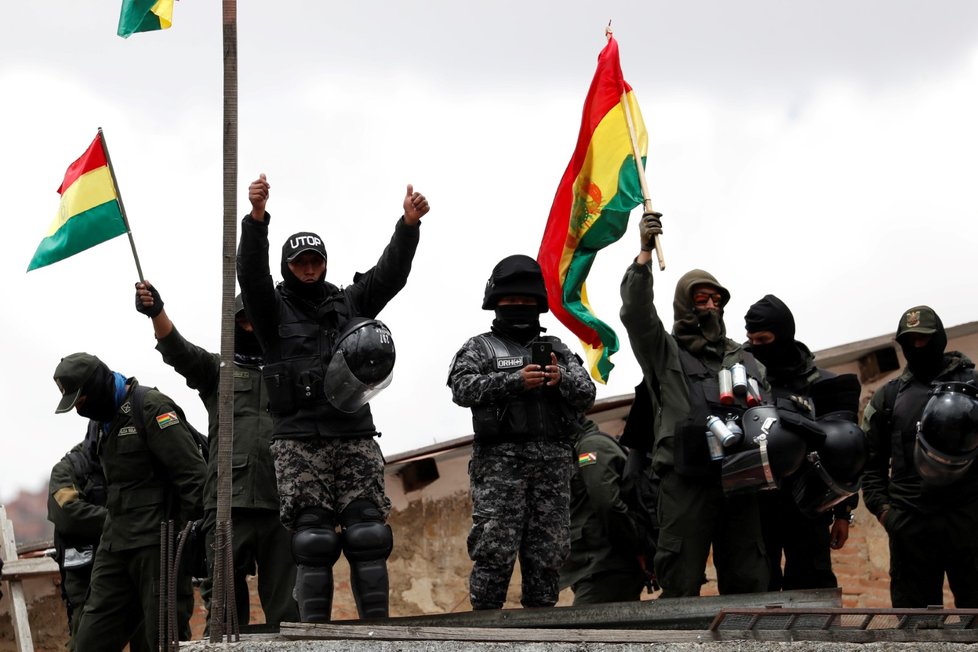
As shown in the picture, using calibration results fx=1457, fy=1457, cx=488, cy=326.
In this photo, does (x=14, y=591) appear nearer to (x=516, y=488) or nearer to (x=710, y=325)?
(x=516, y=488)

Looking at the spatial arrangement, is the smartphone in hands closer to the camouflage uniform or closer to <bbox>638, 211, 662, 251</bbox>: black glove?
the camouflage uniform

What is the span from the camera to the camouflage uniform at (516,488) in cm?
656

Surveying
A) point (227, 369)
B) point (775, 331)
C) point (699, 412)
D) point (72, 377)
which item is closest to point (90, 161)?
point (72, 377)

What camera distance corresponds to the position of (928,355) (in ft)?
24.3

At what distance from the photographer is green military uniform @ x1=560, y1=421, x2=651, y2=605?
8492 millimetres

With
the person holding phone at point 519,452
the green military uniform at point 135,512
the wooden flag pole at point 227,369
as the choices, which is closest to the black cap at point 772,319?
the person holding phone at point 519,452

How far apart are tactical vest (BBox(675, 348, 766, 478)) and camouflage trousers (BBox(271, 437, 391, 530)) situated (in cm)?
144

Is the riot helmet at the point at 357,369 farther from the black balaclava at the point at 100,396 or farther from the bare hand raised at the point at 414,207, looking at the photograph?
the black balaclava at the point at 100,396

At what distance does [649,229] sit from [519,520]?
1518 millimetres

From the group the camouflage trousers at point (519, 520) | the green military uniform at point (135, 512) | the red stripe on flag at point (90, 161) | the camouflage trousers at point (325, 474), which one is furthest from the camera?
the green military uniform at point (135, 512)

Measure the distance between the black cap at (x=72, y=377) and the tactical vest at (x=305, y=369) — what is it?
Answer: 1.63 metres

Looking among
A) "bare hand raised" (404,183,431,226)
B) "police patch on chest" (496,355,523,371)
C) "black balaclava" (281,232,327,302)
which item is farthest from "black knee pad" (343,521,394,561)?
"bare hand raised" (404,183,431,226)

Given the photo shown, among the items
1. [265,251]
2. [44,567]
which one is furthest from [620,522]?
[44,567]

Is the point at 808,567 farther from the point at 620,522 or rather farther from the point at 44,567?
the point at 44,567
